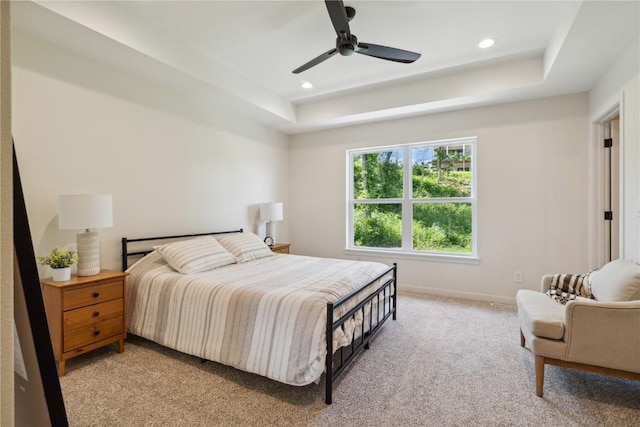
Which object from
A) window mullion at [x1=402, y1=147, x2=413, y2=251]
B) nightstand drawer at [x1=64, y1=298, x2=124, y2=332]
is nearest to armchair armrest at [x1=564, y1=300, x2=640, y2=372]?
window mullion at [x1=402, y1=147, x2=413, y2=251]

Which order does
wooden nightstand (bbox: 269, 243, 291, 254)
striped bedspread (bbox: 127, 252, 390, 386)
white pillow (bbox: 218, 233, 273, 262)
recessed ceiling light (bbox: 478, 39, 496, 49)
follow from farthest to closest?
wooden nightstand (bbox: 269, 243, 291, 254), white pillow (bbox: 218, 233, 273, 262), recessed ceiling light (bbox: 478, 39, 496, 49), striped bedspread (bbox: 127, 252, 390, 386)

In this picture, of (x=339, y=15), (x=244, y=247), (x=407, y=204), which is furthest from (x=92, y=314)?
(x=407, y=204)

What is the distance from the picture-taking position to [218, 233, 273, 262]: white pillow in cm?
346

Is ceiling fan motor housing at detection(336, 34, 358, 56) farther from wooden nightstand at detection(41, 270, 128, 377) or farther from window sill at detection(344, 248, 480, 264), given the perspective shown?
window sill at detection(344, 248, 480, 264)

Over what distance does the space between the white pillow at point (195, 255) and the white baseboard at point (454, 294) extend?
8.33ft

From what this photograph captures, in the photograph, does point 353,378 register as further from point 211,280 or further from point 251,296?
point 211,280

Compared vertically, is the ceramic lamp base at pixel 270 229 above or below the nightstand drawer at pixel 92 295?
above

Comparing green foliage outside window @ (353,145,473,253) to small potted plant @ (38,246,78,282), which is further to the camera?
green foliage outside window @ (353,145,473,253)

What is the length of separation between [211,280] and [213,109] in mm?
2416

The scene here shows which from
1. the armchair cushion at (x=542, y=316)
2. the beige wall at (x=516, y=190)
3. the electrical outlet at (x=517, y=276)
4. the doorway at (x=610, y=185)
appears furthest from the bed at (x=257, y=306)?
the doorway at (x=610, y=185)

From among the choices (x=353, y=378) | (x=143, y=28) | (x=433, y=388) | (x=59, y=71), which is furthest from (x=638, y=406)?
(x=59, y=71)

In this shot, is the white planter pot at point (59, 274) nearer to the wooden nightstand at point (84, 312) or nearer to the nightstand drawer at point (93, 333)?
the wooden nightstand at point (84, 312)

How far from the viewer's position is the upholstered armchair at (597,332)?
1.81 metres

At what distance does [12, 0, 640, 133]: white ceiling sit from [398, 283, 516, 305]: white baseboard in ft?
8.02
